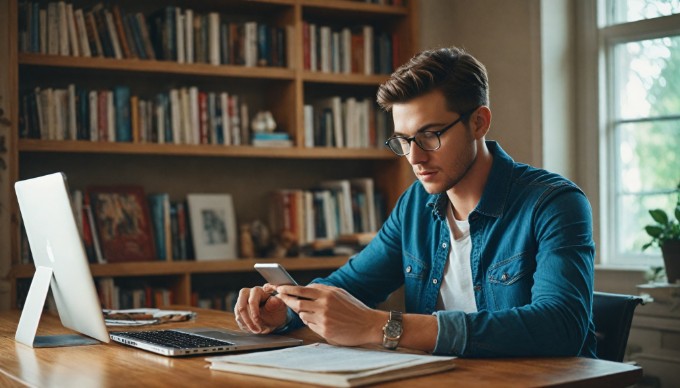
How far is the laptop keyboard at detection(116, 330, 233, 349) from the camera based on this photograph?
1.67 meters

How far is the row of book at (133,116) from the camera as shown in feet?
11.1

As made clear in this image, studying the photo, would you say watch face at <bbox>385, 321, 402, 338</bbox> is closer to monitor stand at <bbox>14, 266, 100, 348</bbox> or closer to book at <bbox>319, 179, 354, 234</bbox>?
monitor stand at <bbox>14, 266, 100, 348</bbox>

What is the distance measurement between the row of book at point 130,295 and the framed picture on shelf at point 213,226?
0.22 meters

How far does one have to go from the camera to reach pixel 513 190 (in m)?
1.94

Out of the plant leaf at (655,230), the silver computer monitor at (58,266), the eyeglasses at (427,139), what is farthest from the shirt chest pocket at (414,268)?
the plant leaf at (655,230)

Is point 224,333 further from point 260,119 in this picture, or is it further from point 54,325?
point 260,119

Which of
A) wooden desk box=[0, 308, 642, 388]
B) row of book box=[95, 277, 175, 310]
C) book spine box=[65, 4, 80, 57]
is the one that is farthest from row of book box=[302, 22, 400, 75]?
wooden desk box=[0, 308, 642, 388]

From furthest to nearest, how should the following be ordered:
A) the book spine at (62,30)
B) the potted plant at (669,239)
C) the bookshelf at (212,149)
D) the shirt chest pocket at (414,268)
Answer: the book spine at (62,30) < the bookshelf at (212,149) < the potted plant at (669,239) < the shirt chest pocket at (414,268)

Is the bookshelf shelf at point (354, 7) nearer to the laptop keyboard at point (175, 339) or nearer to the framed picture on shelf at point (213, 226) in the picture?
the framed picture on shelf at point (213, 226)

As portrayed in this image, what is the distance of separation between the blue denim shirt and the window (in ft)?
5.43

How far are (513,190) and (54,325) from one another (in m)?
1.21

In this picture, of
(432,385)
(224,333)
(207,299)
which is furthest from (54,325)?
(207,299)

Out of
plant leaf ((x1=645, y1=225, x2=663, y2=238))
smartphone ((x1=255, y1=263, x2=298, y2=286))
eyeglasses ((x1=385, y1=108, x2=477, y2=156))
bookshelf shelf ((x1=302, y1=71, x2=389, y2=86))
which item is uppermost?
bookshelf shelf ((x1=302, y1=71, x2=389, y2=86))

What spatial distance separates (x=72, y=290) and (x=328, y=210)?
220 cm
